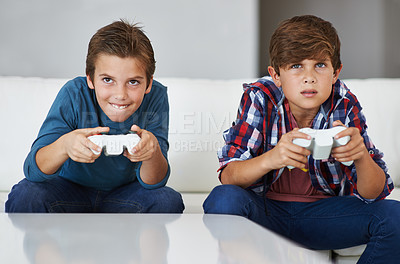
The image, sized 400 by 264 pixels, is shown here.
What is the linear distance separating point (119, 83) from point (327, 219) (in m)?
0.58

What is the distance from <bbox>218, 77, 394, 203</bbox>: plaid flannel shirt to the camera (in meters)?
1.22

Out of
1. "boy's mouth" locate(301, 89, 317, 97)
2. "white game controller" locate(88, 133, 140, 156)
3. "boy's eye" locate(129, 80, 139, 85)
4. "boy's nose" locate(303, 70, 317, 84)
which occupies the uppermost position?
"boy's nose" locate(303, 70, 317, 84)

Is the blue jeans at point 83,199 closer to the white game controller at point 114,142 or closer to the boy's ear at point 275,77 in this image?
the white game controller at point 114,142

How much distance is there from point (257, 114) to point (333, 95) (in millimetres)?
200

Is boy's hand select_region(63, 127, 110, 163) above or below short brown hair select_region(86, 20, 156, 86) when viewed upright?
below

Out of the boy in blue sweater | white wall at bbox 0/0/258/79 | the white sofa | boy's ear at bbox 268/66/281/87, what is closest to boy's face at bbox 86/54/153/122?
the boy in blue sweater

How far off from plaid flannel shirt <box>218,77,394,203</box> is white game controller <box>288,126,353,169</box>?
0.21 meters

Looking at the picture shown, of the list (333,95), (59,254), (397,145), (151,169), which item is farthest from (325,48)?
(59,254)

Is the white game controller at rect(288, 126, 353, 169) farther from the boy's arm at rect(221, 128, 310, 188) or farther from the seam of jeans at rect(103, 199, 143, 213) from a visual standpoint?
the seam of jeans at rect(103, 199, 143, 213)

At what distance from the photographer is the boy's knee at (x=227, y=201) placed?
1.08 meters

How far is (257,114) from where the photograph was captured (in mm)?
1233

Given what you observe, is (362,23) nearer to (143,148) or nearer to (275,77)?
(275,77)

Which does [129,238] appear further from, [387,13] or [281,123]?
[387,13]

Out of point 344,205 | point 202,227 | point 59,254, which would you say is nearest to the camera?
point 59,254
